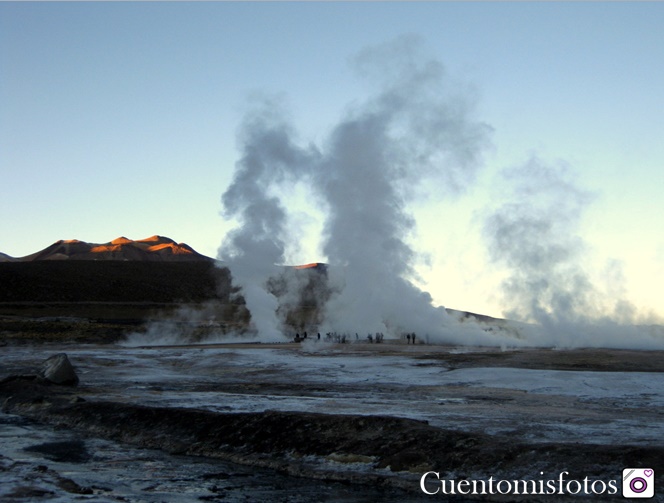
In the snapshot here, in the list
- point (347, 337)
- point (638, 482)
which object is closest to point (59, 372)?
point (638, 482)

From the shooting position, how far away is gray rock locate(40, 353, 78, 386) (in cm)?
2327

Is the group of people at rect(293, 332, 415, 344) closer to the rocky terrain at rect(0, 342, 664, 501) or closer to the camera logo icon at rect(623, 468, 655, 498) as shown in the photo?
the rocky terrain at rect(0, 342, 664, 501)

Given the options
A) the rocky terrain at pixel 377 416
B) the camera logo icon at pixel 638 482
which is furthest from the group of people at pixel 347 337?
the camera logo icon at pixel 638 482

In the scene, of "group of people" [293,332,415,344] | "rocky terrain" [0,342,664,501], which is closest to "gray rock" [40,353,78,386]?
"rocky terrain" [0,342,664,501]

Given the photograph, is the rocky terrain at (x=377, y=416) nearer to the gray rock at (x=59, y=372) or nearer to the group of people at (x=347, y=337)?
the gray rock at (x=59, y=372)

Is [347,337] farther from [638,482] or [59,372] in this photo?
[638,482]

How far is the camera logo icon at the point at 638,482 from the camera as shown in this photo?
1002 cm

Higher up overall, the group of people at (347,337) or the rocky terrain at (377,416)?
the group of people at (347,337)

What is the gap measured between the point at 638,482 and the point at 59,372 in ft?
61.3

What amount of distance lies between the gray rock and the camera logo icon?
60.0 ft

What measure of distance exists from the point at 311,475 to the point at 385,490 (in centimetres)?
155

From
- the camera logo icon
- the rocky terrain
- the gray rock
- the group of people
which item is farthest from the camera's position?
the group of people

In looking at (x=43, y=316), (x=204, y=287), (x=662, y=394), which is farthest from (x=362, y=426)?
(x=204, y=287)

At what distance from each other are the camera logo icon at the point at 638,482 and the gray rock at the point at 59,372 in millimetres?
18300
